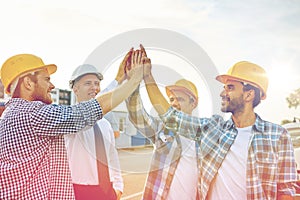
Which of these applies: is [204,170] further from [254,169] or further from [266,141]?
[266,141]

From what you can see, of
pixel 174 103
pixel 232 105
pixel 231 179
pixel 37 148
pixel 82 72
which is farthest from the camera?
pixel 82 72

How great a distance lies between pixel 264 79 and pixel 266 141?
2.20 feet

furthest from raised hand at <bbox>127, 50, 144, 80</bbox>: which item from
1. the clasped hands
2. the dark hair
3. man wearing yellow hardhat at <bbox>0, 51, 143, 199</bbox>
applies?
the dark hair

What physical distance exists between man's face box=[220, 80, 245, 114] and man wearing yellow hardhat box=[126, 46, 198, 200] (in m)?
0.42

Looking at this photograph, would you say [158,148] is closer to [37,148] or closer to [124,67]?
[124,67]

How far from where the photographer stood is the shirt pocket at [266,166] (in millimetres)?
2777

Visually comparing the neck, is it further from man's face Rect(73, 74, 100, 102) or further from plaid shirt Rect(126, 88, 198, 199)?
man's face Rect(73, 74, 100, 102)

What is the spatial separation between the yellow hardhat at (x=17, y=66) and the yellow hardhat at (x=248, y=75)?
154cm

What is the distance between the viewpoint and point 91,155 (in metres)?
3.23

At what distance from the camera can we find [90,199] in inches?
123

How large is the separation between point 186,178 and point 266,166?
0.62 m

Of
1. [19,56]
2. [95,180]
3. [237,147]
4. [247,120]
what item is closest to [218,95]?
[247,120]

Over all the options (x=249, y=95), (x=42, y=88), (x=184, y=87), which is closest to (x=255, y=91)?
(x=249, y=95)

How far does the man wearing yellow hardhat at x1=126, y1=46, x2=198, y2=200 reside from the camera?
2.86 m
